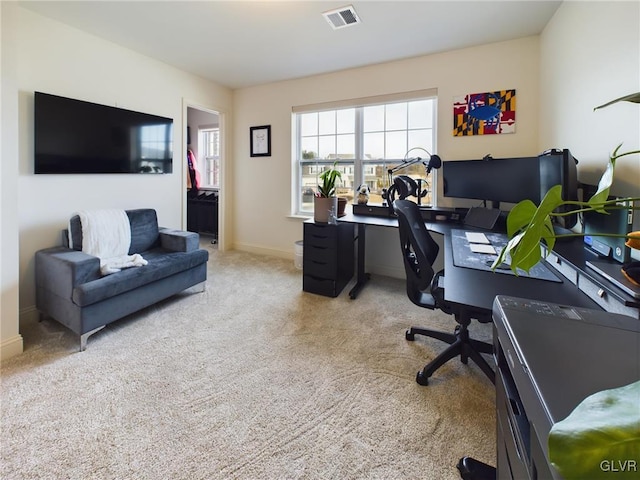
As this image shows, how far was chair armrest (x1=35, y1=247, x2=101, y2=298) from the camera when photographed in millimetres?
2066

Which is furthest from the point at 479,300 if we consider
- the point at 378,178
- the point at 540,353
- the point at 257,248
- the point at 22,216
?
the point at 257,248

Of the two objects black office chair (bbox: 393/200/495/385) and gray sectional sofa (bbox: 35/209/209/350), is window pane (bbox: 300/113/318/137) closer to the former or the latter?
gray sectional sofa (bbox: 35/209/209/350)

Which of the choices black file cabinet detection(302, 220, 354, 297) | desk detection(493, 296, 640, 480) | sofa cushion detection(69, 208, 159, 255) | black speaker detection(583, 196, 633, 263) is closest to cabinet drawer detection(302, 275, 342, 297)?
black file cabinet detection(302, 220, 354, 297)

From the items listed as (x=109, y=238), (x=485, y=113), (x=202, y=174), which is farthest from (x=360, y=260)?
(x=202, y=174)

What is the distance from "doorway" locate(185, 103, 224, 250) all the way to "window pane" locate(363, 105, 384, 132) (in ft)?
9.55

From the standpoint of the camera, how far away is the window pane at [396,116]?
3527 millimetres

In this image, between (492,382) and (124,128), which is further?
(124,128)

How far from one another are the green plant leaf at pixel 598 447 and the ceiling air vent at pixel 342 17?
2.87 meters

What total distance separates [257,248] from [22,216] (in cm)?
261

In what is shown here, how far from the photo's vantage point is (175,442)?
4.42 feet

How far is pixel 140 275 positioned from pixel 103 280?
259 millimetres

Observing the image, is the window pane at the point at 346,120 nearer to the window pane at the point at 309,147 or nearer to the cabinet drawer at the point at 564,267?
the window pane at the point at 309,147

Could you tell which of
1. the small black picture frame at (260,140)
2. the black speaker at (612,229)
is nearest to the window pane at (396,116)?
the small black picture frame at (260,140)

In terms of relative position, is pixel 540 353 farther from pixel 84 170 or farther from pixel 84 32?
pixel 84 32
